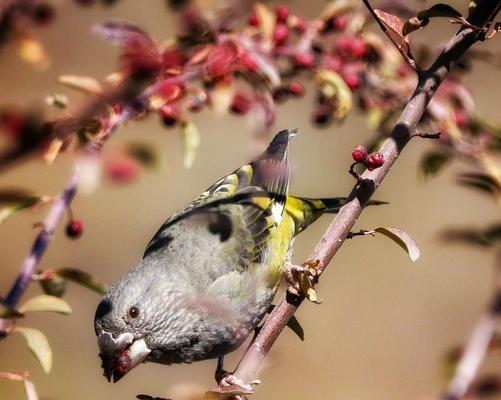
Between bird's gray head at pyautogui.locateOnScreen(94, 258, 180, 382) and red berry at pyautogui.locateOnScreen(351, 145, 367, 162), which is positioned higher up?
red berry at pyautogui.locateOnScreen(351, 145, 367, 162)

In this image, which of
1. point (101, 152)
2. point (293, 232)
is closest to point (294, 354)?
point (293, 232)

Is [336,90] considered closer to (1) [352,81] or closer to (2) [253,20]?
(1) [352,81]

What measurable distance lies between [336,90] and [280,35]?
1.36 ft

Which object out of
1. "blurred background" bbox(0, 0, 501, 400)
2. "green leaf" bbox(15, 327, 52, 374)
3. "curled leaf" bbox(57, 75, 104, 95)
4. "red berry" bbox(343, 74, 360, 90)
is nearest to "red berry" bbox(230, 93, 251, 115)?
"red berry" bbox(343, 74, 360, 90)

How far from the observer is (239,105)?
3434mm

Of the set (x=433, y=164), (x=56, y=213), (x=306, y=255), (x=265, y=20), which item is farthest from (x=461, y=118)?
(x=306, y=255)

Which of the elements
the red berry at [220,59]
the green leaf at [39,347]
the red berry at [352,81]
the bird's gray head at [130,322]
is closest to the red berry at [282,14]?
the red berry at [352,81]

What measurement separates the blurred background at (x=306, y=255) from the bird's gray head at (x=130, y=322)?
4.06 metres

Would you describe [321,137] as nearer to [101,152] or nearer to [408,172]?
[408,172]

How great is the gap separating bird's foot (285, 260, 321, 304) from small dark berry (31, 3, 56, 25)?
1631 millimetres

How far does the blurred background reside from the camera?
7863 mm

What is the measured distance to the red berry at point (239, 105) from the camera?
3432mm

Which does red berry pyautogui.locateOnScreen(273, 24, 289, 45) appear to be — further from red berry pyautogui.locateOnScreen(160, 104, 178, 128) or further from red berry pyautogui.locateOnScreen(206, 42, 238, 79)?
red berry pyautogui.locateOnScreen(160, 104, 178, 128)

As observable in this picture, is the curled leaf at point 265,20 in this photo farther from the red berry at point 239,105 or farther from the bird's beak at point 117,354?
the bird's beak at point 117,354
